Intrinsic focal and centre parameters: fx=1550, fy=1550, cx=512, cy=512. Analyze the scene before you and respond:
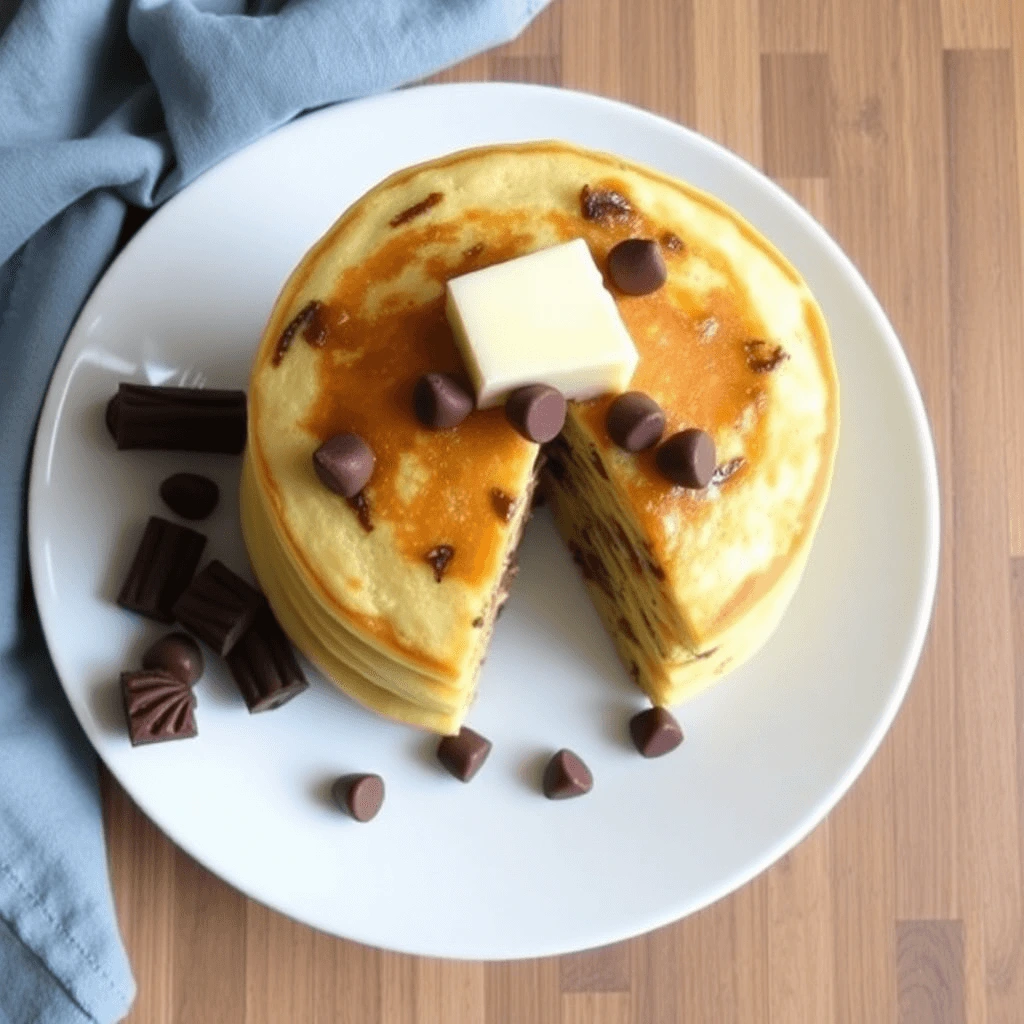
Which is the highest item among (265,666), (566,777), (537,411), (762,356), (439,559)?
(537,411)

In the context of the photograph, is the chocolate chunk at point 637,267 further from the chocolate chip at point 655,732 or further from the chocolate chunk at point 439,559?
the chocolate chip at point 655,732

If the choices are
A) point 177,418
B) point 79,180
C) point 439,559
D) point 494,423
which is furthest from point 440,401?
point 79,180

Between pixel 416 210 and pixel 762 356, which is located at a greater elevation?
pixel 416 210

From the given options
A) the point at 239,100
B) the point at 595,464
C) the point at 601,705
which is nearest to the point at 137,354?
the point at 239,100

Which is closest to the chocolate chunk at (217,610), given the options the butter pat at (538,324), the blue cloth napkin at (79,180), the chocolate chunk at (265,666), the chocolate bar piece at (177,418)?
the chocolate chunk at (265,666)

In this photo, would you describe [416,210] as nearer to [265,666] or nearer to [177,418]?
[177,418]

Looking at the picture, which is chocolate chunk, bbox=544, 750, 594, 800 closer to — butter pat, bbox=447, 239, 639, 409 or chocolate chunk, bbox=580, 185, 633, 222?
butter pat, bbox=447, 239, 639, 409
